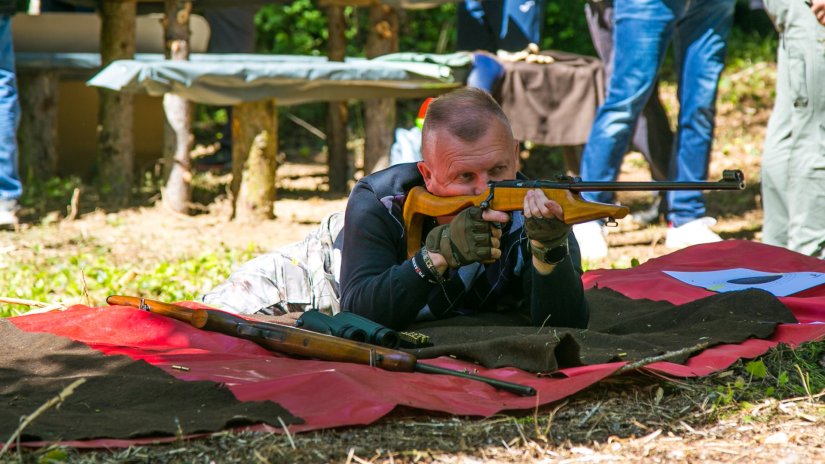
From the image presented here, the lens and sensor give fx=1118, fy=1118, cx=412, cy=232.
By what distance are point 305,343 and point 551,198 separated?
0.93 m

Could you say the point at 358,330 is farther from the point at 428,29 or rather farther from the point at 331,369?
the point at 428,29

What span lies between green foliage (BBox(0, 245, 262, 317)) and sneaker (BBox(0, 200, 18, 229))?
90cm

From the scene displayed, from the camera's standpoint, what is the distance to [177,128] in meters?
8.76

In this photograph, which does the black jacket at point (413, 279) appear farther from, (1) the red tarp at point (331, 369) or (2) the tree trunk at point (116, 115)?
(2) the tree trunk at point (116, 115)

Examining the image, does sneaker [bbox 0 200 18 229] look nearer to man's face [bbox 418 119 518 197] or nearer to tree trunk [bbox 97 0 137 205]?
tree trunk [bbox 97 0 137 205]

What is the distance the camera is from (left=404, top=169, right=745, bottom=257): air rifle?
313 centimetres

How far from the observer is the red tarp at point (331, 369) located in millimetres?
3078

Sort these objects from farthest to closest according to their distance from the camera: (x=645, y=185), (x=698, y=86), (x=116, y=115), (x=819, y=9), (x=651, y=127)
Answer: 1. (x=116, y=115)
2. (x=651, y=127)
3. (x=698, y=86)
4. (x=819, y=9)
5. (x=645, y=185)

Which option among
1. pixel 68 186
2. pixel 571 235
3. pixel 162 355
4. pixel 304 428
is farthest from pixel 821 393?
pixel 68 186

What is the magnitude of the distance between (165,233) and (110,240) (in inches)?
18.4

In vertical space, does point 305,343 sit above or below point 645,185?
below

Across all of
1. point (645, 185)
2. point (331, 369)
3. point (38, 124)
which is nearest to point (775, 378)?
point (645, 185)

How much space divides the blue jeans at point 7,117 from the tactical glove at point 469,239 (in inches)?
197

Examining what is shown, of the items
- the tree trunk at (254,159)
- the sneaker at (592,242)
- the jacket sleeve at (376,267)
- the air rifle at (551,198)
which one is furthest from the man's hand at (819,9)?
the tree trunk at (254,159)
